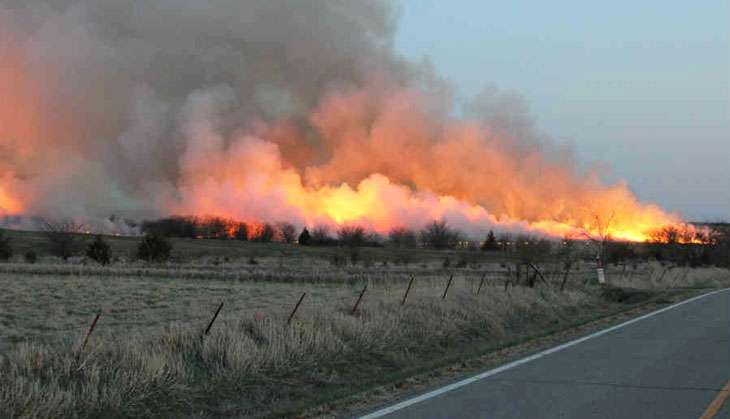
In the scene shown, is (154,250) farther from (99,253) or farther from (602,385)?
(602,385)

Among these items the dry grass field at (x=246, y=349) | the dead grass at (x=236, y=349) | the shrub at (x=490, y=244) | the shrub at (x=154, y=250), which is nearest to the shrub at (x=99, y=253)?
the shrub at (x=154, y=250)

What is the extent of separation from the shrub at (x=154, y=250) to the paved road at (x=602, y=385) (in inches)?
2088

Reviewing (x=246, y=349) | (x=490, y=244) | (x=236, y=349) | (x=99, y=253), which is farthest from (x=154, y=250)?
(x=490, y=244)

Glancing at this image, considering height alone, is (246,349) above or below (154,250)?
below

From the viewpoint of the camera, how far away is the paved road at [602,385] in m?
6.93

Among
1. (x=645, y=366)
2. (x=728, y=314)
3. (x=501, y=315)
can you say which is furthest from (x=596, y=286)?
(x=645, y=366)

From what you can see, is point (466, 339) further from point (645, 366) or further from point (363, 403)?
point (363, 403)

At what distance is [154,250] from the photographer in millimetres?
61156

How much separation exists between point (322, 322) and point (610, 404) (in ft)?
17.3

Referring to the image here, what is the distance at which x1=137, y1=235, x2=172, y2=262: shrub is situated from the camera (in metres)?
60.6

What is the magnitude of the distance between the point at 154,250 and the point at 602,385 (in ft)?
188

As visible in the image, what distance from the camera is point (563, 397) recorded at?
25.0 feet

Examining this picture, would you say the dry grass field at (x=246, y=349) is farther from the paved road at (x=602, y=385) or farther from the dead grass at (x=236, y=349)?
the paved road at (x=602, y=385)

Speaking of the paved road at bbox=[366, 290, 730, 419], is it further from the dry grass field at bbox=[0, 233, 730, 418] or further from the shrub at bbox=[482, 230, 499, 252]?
the shrub at bbox=[482, 230, 499, 252]
